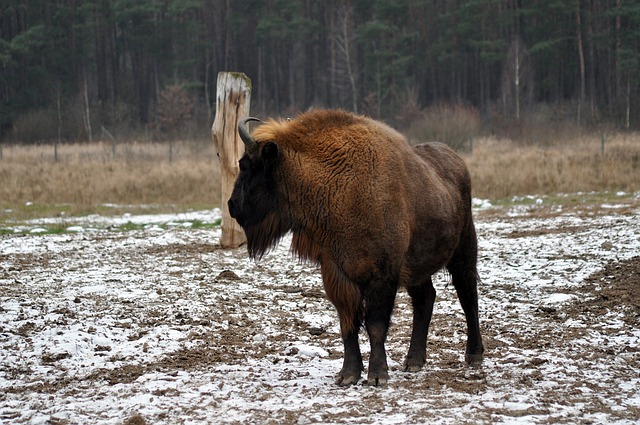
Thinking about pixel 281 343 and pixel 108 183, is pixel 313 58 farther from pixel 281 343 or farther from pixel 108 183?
pixel 281 343

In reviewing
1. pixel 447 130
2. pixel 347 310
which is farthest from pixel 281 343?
pixel 447 130

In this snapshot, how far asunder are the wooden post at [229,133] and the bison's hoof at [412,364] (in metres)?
6.82

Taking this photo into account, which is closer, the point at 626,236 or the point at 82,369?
the point at 82,369

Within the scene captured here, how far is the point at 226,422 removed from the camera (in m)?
5.04

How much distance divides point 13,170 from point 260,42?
39264mm

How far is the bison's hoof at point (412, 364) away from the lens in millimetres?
6404

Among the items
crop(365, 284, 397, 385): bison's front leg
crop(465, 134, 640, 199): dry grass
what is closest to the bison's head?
crop(365, 284, 397, 385): bison's front leg

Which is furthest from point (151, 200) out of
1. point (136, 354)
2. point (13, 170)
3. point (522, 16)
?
point (522, 16)

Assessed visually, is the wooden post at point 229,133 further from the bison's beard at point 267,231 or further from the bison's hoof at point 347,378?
the bison's hoof at point 347,378

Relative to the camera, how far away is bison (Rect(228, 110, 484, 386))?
19.4ft

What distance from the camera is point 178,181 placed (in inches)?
960

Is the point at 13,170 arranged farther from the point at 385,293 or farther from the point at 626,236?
the point at 385,293

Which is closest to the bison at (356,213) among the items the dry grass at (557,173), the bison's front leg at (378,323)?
the bison's front leg at (378,323)

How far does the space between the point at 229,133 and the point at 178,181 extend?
11.8 m
